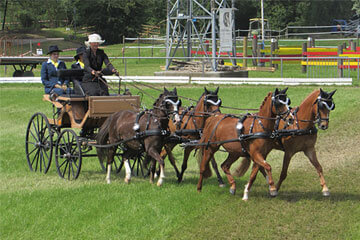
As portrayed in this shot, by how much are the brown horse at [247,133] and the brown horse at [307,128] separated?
0.28 metres

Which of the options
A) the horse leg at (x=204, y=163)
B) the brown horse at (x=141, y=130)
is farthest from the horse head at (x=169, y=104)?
the horse leg at (x=204, y=163)

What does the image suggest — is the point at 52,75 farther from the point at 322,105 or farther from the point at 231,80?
the point at 231,80

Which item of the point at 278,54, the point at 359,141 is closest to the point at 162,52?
the point at 278,54

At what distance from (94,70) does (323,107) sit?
198 inches

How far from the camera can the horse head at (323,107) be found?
9.66m

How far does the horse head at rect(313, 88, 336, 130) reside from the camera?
966 cm


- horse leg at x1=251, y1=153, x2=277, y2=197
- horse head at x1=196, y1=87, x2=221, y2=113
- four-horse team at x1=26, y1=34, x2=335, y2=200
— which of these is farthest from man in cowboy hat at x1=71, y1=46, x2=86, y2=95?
horse leg at x1=251, y1=153, x2=277, y2=197

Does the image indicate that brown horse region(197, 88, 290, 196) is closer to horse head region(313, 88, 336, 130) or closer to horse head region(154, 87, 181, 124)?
horse head region(313, 88, 336, 130)

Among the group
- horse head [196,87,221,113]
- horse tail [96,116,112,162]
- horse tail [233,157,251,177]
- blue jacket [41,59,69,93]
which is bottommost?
horse tail [233,157,251,177]

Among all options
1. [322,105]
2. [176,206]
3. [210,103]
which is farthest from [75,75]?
[322,105]

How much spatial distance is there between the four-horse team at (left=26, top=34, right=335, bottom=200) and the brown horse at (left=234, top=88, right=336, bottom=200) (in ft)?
0.05

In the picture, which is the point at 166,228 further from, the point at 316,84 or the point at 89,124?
the point at 316,84

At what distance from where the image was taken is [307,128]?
33.3ft

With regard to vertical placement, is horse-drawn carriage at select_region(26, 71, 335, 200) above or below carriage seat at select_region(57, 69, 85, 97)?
below
